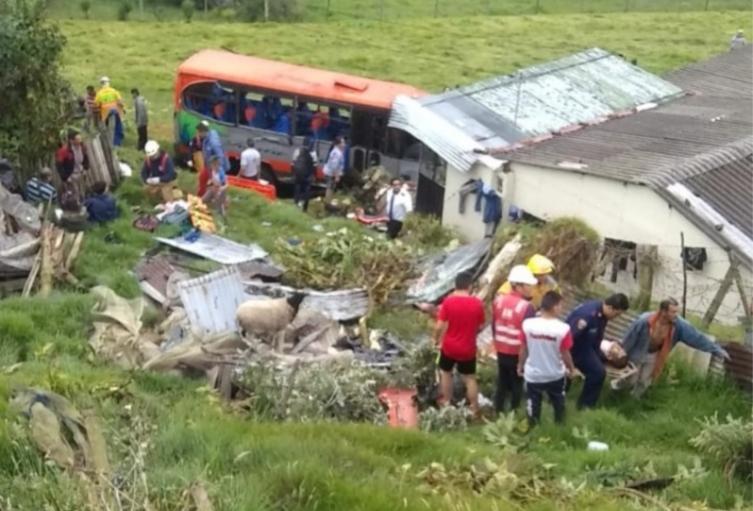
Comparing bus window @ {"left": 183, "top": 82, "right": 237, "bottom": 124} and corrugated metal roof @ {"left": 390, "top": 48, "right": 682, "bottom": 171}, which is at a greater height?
corrugated metal roof @ {"left": 390, "top": 48, "right": 682, "bottom": 171}

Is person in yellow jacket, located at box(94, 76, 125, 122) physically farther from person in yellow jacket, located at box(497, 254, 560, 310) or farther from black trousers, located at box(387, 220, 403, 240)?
person in yellow jacket, located at box(497, 254, 560, 310)

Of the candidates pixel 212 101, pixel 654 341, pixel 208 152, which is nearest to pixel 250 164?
pixel 208 152

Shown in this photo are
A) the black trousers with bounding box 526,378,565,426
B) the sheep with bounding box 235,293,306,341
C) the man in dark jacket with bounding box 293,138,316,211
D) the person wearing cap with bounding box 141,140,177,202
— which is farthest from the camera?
the man in dark jacket with bounding box 293,138,316,211

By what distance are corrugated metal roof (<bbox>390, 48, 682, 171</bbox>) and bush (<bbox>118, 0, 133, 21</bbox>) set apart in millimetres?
19211

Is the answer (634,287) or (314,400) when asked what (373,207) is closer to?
(634,287)

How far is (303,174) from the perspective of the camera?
21.7 m

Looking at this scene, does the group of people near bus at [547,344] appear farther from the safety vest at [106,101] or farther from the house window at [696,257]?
the safety vest at [106,101]

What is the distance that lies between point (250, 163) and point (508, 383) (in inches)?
456

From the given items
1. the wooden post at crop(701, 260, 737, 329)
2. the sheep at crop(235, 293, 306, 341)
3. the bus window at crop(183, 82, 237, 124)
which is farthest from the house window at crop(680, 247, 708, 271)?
the bus window at crop(183, 82, 237, 124)

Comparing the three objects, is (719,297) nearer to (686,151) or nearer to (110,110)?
(686,151)

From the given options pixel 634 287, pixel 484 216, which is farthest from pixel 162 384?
pixel 484 216

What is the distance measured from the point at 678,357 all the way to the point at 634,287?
2.93 meters

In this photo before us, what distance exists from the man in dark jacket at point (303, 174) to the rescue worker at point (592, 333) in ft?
36.2

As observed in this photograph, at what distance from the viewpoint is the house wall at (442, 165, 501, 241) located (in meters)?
19.2
